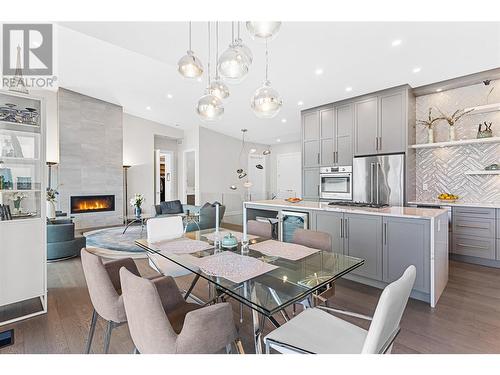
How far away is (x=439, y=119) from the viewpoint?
14.6ft

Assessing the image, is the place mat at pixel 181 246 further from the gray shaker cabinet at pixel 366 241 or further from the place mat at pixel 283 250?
the gray shaker cabinet at pixel 366 241

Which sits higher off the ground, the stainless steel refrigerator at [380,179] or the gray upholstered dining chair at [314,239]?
the stainless steel refrigerator at [380,179]

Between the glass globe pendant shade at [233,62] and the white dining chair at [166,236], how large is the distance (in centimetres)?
162

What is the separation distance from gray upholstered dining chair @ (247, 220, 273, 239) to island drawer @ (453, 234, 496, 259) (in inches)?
132

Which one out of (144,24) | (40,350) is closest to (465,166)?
(144,24)

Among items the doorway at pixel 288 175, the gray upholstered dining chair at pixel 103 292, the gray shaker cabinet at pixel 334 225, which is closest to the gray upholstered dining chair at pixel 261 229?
the gray shaker cabinet at pixel 334 225

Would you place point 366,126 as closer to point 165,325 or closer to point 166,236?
point 166,236

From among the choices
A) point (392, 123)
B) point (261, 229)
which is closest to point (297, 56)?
point (392, 123)

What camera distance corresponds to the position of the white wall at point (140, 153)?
805 centimetres

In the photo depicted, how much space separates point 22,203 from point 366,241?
3.71 m

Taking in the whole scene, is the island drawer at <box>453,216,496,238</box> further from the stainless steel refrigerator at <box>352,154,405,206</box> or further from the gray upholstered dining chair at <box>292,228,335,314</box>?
the gray upholstered dining chair at <box>292,228,335,314</box>

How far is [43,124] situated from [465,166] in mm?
6049

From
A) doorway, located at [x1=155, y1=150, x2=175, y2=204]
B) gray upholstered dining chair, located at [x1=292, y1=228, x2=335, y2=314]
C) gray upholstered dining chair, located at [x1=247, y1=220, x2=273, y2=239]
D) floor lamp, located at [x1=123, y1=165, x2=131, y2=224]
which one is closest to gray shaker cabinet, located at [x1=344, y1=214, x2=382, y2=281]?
gray upholstered dining chair, located at [x1=292, y1=228, x2=335, y2=314]

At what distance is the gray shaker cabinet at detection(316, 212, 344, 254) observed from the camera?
3203 mm
